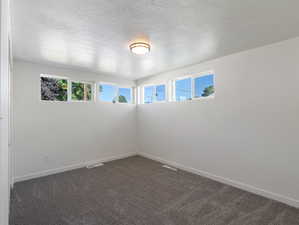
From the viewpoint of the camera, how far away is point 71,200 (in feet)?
8.16

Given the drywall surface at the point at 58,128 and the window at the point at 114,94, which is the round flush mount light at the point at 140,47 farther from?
the window at the point at 114,94

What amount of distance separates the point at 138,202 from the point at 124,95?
3.30m

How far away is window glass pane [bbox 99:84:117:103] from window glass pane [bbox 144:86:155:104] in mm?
961

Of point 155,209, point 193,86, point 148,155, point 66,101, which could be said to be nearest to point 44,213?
point 155,209

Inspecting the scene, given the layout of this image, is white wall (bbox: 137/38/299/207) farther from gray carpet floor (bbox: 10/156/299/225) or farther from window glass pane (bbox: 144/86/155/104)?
window glass pane (bbox: 144/86/155/104)

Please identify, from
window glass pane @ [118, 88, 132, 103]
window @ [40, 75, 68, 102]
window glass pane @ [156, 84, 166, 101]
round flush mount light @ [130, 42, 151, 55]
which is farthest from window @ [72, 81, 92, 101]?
round flush mount light @ [130, 42, 151, 55]

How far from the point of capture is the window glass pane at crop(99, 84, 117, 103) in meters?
4.49

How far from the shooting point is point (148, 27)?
200 centimetres

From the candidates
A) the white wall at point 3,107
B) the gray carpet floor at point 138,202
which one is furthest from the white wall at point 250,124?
the white wall at point 3,107

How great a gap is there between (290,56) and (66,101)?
14.4 feet

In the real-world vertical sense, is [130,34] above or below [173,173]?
above

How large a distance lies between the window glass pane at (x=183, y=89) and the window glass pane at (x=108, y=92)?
6.17 ft

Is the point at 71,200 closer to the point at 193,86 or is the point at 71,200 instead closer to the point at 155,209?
the point at 155,209

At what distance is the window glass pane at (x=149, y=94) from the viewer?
4.80 metres
